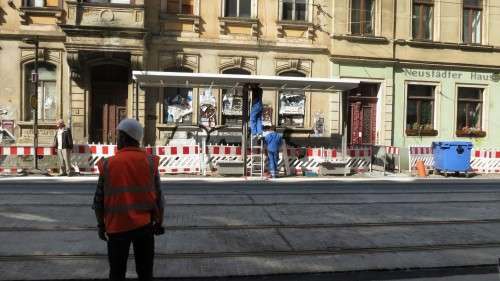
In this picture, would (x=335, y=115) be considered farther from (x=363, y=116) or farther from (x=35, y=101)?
(x=35, y=101)

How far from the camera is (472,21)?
85.8ft

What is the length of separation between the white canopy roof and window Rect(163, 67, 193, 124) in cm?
341

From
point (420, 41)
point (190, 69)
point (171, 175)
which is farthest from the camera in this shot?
point (420, 41)

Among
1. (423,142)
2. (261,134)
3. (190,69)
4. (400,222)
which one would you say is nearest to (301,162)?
(261,134)

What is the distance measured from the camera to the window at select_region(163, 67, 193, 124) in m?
22.7

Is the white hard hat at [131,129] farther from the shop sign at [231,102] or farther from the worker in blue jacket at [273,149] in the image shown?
the shop sign at [231,102]

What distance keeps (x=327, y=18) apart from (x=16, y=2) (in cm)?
1221

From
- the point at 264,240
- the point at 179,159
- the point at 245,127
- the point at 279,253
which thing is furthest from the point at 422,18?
the point at 279,253

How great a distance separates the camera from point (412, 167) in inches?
862

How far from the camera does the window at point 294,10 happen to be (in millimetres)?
23703

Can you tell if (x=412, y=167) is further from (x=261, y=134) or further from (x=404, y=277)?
(x=404, y=277)

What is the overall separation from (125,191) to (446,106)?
23.3 m

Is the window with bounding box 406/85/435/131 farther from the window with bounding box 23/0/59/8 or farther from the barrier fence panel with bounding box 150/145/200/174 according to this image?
the window with bounding box 23/0/59/8

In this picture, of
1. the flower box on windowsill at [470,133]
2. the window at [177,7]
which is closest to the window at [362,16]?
the flower box on windowsill at [470,133]
